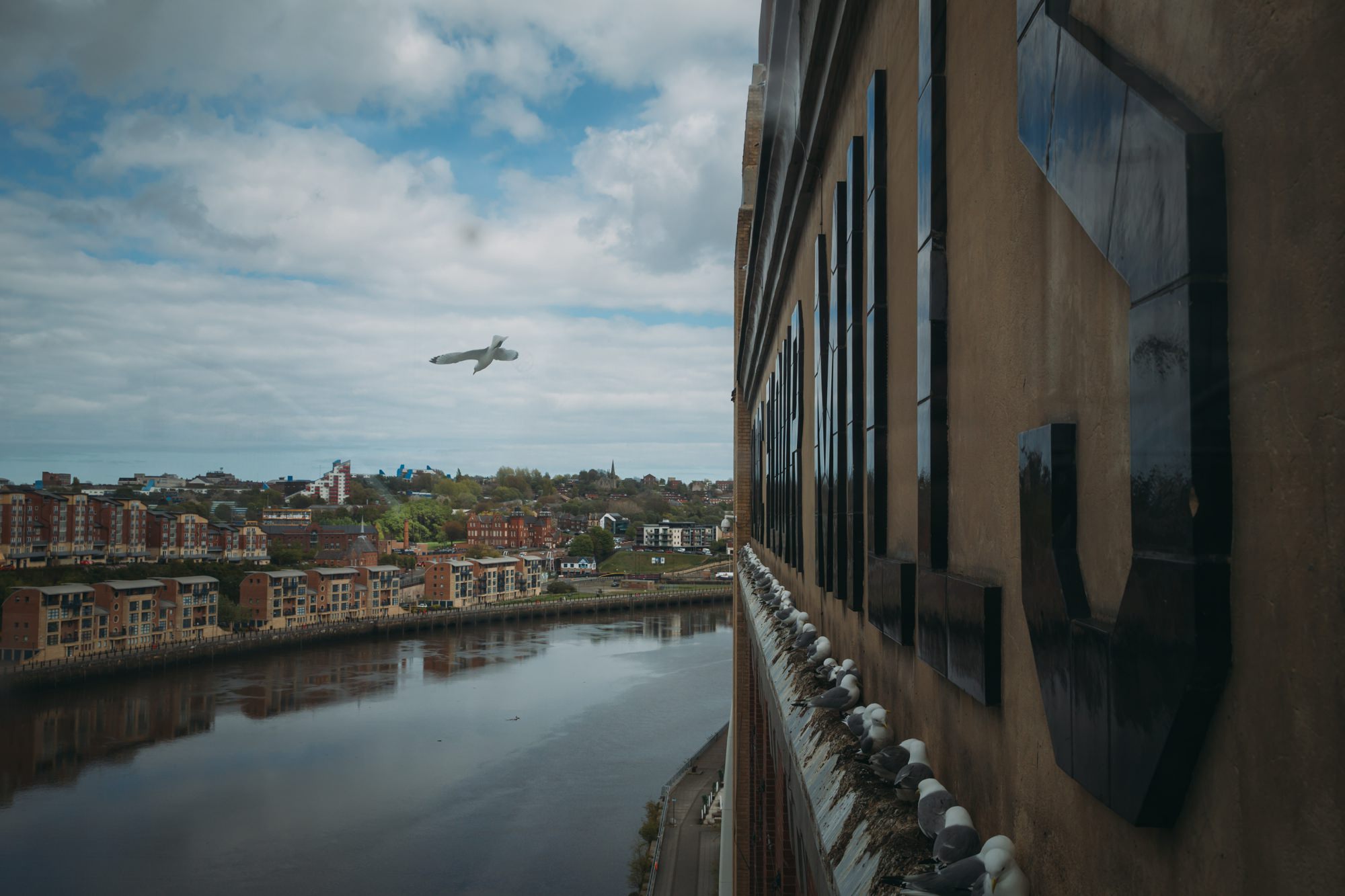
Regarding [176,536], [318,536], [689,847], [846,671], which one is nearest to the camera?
[846,671]

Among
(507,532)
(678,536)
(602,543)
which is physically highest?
(507,532)

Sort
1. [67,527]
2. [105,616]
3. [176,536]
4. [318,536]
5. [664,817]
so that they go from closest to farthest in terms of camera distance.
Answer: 1. [664,817]
2. [105,616]
3. [67,527]
4. [176,536]
5. [318,536]

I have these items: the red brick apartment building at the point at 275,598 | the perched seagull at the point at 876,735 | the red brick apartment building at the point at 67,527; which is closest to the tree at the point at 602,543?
the red brick apartment building at the point at 275,598

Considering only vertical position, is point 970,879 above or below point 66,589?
above

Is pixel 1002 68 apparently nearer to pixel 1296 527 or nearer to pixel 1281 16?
pixel 1281 16

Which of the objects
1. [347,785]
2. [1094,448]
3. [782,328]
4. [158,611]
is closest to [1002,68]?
[1094,448]

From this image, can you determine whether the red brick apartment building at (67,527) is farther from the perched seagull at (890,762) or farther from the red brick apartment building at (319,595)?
the perched seagull at (890,762)

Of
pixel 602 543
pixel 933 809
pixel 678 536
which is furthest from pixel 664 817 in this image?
pixel 678 536

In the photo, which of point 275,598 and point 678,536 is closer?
point 275,598

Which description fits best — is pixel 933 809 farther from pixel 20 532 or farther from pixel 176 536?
pixel 176 536
